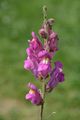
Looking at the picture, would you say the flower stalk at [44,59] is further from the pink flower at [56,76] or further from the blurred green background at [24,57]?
the blurred green background at [24,57]

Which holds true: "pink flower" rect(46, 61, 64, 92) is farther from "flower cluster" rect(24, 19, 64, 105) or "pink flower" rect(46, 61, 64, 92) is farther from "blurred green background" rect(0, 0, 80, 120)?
"blurred green background" rect(0, 0, 80, 120)

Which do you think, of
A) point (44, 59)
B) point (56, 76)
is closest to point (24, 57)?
point (56, 76)

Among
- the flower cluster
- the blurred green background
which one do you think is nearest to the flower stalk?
the flower cluster

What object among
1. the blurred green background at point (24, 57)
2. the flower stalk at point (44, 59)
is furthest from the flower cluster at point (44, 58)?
the blurred green background at point (24, 57)

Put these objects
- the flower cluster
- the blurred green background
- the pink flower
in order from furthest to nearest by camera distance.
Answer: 1. the blurred green background
2. the pink flower
3. the flower cluster

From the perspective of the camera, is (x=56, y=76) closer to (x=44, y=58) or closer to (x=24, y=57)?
(x=44, y=58)

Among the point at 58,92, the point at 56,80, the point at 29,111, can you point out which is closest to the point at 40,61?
the point at 56,80
